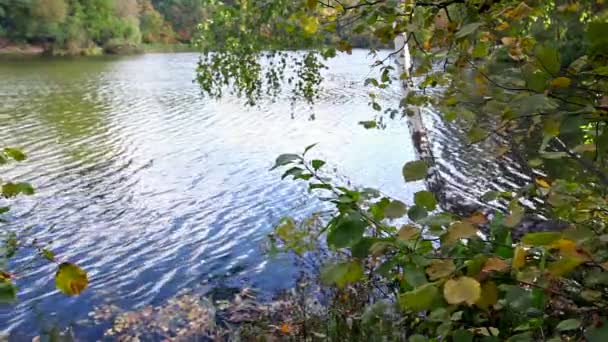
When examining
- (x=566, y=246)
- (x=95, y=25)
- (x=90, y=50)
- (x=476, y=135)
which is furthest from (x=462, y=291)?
(x=95, y=25)

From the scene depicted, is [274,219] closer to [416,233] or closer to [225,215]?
[225,215]

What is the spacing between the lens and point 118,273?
7.84m

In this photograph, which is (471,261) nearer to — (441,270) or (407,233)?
(441,270)

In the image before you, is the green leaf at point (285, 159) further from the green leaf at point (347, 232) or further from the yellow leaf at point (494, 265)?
the yellow leaf at point (494, 265)

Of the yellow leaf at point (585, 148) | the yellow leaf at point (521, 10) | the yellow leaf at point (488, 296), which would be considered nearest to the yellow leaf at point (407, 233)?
the yellow leaf at point (488, 296)

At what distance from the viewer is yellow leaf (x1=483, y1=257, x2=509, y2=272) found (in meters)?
1.08

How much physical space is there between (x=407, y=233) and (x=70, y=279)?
0.79m

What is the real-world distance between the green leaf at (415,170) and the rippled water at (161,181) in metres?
6.11

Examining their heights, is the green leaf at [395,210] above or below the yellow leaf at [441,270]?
above

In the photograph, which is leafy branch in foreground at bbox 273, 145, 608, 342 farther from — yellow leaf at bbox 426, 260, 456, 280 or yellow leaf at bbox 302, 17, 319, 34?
yellow leaf at bbox 302, 17, 319, 34

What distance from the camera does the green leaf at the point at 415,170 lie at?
4.33ft

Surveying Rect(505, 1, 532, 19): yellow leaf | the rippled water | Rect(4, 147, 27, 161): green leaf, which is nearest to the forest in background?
the rippled water

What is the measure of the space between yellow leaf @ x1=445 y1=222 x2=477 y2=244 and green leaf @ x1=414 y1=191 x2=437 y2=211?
0.11m

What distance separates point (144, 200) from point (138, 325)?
480 centimetres
